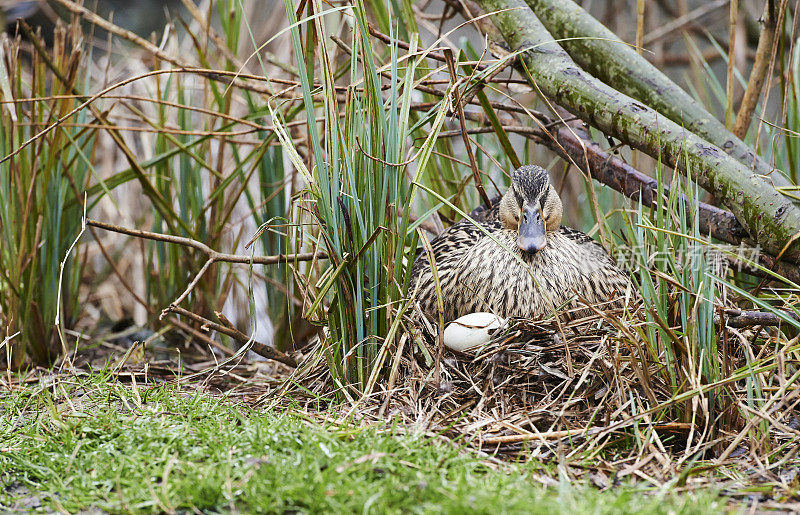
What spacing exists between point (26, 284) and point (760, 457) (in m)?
2.39

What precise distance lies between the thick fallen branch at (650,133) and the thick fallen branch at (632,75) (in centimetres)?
13

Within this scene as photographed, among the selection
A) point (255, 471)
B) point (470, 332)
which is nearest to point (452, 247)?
point (470, 332)

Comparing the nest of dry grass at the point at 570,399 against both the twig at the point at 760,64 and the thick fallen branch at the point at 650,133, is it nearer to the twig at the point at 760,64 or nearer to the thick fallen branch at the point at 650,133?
the thick fallen branch at the point at 650,133

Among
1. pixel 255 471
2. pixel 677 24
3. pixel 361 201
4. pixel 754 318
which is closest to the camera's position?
pixel 255 471

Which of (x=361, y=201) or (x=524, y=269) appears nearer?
(x=361, y=201)

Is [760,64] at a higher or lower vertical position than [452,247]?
higher

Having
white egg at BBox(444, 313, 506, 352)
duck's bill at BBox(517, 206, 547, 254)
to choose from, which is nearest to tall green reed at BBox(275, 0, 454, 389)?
white egg at BBox(444, 313, 506, 352)

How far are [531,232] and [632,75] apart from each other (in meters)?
0.73

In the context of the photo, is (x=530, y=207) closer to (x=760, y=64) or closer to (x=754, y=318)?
(x=754, y=318)

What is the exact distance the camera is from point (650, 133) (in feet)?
8.28

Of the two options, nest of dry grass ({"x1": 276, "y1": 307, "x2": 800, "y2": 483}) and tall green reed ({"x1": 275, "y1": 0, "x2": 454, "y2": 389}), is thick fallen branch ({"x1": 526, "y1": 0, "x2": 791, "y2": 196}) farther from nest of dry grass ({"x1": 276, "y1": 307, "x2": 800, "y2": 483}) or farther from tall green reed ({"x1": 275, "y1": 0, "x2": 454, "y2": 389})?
tall green reed ({"x1": 275, "y1": 0, "x2": 454, "y2": 389})

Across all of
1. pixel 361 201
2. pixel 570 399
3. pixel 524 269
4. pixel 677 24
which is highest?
pixel 677 24

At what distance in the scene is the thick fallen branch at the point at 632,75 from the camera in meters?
2.67

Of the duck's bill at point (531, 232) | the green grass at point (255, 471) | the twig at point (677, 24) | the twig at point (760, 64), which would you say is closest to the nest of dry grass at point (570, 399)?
the green grass at point (255, 471)
